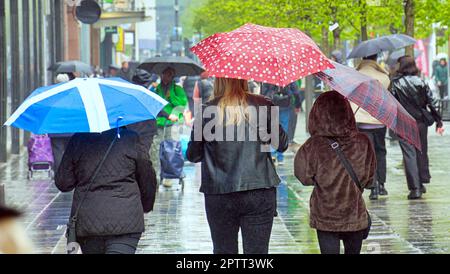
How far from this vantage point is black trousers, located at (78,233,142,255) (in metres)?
5.95

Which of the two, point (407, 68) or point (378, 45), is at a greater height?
point (378, 45)

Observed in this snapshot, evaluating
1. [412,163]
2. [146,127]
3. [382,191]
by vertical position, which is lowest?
[382,191]

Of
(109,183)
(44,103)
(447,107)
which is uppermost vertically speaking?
(44,103)

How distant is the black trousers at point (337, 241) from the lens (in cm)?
655

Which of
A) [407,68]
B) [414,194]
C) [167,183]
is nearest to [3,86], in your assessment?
[167,183]

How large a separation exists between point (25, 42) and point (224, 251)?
1847cm

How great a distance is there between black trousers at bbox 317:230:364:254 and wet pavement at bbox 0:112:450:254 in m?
2.89

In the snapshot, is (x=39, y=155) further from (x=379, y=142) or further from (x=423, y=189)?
(x=423, y=189)

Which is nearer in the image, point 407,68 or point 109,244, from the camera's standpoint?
point 109,244

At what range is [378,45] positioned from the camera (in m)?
14.1

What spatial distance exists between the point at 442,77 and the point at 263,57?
38.6 meters
